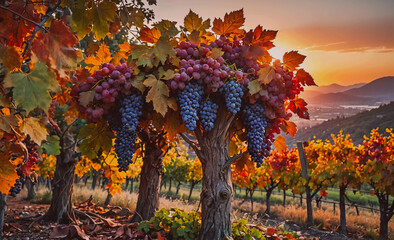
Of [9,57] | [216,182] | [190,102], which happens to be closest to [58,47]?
[9,57]

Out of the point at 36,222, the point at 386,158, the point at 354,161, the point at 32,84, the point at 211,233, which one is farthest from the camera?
the point at 354,161

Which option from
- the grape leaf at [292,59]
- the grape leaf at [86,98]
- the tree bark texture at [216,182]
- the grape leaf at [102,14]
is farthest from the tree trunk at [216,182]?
the grape leaf at [102,14]

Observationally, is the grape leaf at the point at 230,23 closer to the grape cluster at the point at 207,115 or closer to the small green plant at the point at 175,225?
the grape cluster at the point at 207,115

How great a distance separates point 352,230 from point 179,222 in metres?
10.8

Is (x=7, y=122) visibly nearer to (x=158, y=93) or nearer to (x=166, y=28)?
(x=158, y=93)

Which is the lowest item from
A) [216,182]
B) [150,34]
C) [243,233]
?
[243,233]

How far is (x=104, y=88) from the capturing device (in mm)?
1824

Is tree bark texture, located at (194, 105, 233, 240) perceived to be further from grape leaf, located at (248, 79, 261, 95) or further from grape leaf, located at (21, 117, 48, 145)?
grape leaf, located at (21, 117, 48, 145)

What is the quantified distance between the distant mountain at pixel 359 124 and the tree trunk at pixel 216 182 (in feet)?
193

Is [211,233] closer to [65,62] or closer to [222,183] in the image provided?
[222,183]

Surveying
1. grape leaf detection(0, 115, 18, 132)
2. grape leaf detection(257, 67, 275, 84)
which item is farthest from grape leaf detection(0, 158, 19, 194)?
grape leaf detection(257, 67, 275, 84)

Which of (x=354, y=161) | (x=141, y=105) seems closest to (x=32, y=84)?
(x=141, y=105)

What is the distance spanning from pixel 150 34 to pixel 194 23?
32 cm

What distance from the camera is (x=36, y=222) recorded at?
12.6ft
